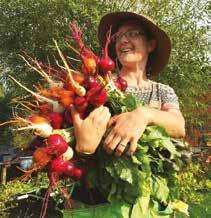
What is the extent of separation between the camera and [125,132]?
5.97 feet

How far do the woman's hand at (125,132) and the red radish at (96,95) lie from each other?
0.08 m

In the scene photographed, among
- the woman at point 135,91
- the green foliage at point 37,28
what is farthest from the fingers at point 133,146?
the green foliage at point 37,28

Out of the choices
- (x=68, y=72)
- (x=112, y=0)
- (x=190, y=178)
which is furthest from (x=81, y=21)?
(x=68, y=72)

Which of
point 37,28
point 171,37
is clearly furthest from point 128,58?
point 37,28

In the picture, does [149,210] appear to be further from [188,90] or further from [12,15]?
[12,15]

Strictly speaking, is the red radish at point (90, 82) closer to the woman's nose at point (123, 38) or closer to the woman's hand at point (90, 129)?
the woman's hand at point (90, 129)

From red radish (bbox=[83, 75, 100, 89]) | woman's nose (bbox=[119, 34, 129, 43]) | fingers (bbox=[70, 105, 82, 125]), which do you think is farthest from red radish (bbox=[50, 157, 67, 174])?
woman's nose (bbox=[119, 34, 129, 43])

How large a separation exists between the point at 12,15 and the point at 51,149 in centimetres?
894

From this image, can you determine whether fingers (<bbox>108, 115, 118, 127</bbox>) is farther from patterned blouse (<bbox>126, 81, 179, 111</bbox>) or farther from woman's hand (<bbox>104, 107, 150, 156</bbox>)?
patterned blouse (<bbox>126, 81, 179, 111</bbox>)

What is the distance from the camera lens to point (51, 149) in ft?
5.73

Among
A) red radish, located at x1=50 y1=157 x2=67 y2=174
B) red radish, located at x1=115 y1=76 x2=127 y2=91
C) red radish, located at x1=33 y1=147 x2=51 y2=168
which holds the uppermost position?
red radish, located at x1=115 y1=76 x2=127 y2=91

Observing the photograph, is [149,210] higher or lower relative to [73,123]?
lower

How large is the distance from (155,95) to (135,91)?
0.08m

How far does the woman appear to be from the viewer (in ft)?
5.93
